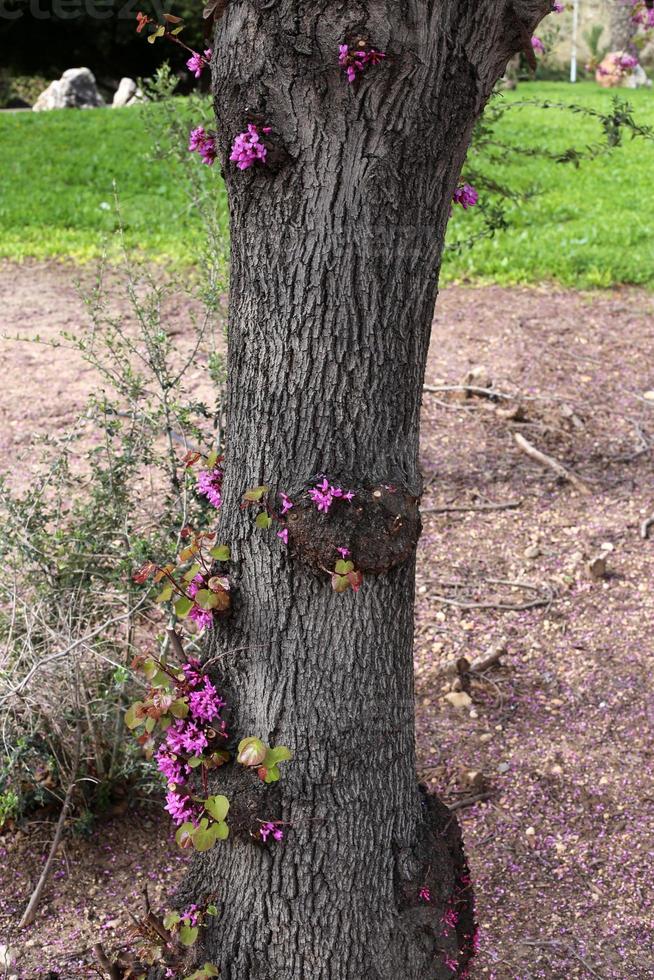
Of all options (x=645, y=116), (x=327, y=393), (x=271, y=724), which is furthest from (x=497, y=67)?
(x=645, y=116)

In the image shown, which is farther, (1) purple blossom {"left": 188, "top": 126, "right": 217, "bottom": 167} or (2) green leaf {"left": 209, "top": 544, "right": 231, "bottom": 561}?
(1) purple blossom {"left": 188, "top": 126, "right": 217, "bottom": 167}

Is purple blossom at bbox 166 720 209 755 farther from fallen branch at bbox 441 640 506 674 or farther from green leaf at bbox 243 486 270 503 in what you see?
fallen branch at bbox 441 640 506 674

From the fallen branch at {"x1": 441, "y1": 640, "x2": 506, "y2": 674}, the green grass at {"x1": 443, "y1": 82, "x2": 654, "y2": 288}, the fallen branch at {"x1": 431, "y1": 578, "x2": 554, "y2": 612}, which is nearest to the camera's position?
the fallen branch at {"x1": 441, "y1": 640, "x2": 506, "y2": 674}

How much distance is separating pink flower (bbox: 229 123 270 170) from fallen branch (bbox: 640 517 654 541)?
3017mm

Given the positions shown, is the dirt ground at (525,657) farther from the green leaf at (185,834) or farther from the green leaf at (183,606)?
the green leaf at (183,606)

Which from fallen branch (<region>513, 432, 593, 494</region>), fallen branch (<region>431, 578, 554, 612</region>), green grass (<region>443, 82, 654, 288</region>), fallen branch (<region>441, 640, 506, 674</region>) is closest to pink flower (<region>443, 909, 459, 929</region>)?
fallen branch (<region>441, 640, 506, 674</region>)

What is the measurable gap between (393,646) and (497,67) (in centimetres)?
110

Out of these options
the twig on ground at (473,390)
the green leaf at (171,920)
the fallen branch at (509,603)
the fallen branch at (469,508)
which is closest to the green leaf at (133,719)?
the green leaf at (171,920)

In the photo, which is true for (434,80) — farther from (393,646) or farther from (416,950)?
(416,950)

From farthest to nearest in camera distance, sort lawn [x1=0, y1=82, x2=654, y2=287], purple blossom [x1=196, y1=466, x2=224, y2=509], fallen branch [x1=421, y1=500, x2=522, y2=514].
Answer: lawn [x1=0, y1=82, x2=654, y2=287] < fallen branch [x1=421, y1=500, x2=522, y2=514] < purple blossom [x1=196, y1=466, x2=224, y2=509]

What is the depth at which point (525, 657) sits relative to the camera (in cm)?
347

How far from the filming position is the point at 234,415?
1.90 m

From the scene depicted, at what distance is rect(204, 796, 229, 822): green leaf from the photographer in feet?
5.72

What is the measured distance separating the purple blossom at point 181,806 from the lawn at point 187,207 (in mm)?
4385
